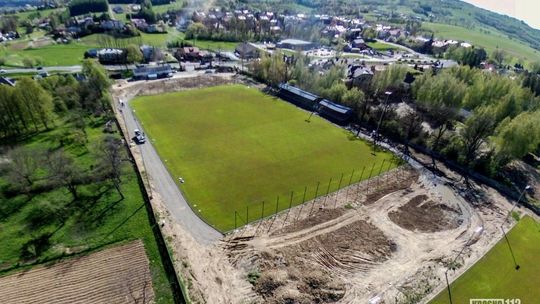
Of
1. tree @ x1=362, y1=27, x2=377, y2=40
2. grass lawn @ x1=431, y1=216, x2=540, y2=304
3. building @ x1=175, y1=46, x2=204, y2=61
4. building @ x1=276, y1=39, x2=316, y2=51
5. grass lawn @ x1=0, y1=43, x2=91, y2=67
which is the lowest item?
grass lawn @ x1=0, y1=43, x2=91, y2=67

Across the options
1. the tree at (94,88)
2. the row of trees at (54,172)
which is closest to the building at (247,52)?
the tree at (94,88)

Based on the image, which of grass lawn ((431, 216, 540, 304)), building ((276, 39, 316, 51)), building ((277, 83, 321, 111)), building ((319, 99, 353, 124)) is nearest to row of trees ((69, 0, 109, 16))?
building ((276, 39, 316, 51))

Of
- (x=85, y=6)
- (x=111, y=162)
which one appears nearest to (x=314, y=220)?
(x=111, y=162)

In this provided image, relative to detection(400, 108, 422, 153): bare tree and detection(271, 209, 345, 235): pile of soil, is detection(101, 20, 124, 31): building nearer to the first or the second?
detection(400, 108, 422, 153): bare tree

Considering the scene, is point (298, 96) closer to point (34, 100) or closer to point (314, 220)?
point (314, 220)

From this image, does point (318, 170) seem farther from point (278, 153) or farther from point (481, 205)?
point (481, 205)
